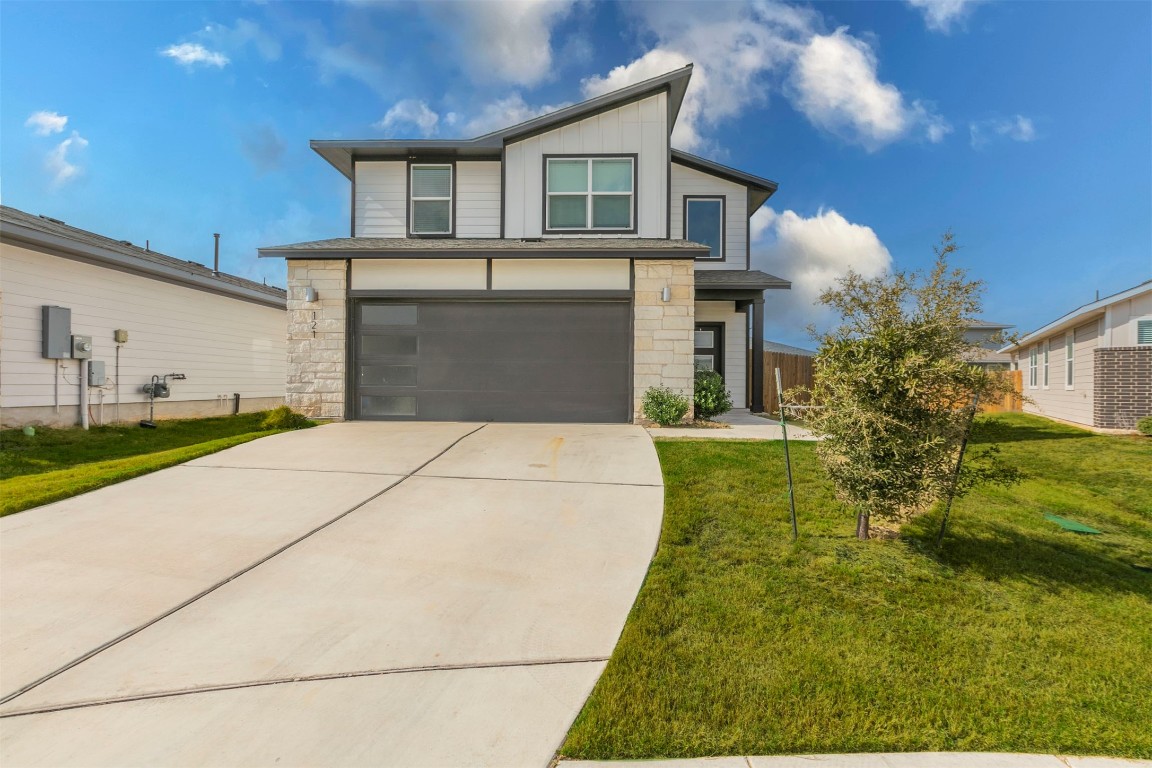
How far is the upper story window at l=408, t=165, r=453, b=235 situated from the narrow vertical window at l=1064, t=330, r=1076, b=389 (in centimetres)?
1730

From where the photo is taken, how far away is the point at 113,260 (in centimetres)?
1141

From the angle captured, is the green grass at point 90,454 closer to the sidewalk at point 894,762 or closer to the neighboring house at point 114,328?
the neighboring house at point 114,328

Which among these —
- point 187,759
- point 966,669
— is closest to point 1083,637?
point 966,669

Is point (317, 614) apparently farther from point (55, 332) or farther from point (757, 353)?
point (757, 353)

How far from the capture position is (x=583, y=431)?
9.27 meters

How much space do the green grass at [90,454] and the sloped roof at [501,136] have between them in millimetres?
6269

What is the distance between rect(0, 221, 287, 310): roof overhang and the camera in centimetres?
957

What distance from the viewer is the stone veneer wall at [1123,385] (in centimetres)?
1234

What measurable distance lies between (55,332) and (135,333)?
203 centimetres

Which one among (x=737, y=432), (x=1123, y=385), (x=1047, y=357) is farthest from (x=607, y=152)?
(x=1047, y=357)

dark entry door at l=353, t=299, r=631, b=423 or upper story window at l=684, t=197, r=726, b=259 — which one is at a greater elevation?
upper story window at l=684, t=197, r=726, b=259

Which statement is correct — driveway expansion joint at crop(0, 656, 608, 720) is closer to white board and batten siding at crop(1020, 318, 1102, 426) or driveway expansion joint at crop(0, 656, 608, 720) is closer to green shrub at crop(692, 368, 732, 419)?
green shrub at crop(692, 368, 732, 419)

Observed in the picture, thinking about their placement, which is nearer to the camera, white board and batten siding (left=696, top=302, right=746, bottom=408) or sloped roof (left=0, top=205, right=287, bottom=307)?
sloped roof (left=0, top=205, right=287, bottom=307)

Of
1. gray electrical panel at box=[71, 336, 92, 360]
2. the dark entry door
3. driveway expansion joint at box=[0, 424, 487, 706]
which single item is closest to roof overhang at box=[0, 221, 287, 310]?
gray electrical panel at box=[71, 336, 92, 360]
